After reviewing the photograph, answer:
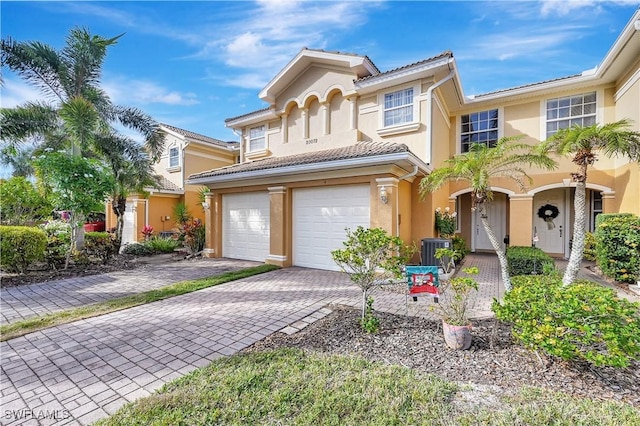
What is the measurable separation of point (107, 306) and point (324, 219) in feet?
20.7

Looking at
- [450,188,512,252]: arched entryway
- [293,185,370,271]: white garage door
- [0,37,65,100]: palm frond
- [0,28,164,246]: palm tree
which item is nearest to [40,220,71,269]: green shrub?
[0,28,164,246]: palm tree

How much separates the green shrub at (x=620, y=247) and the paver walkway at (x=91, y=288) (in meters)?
11.4

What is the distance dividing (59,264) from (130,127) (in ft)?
20.6

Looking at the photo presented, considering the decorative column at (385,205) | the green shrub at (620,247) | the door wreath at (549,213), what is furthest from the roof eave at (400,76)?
the door wreath at (549,213)

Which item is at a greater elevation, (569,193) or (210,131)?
(210,131)

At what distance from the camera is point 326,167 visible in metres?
9.05

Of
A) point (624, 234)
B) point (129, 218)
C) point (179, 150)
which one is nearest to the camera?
point (624, 234)

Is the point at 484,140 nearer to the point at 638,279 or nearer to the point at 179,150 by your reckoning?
the point at 638,279

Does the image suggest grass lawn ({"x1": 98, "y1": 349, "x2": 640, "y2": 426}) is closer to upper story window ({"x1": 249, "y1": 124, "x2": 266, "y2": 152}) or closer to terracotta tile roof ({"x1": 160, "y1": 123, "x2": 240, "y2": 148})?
upper story window ({"x1": 249, "y1": 124, "x2": 266, "y2": 152})

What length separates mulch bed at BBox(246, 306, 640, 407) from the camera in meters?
3.21

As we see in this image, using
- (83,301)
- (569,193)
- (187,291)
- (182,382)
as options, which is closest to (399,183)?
(187,291)

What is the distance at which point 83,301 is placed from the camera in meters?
6.47

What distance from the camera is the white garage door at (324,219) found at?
923 centimetres

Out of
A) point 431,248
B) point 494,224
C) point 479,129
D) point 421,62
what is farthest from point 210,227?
point 494,224
